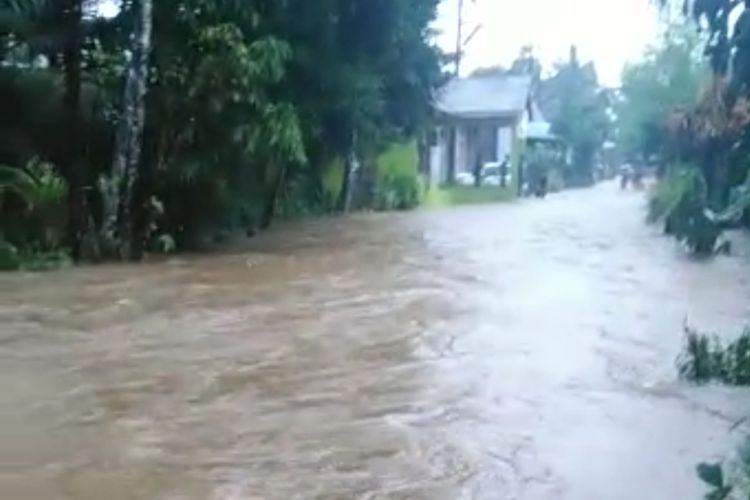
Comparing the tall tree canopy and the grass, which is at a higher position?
the tall tree canopy

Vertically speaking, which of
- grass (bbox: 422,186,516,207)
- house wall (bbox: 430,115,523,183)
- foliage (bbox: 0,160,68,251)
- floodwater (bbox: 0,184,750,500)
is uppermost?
house wall (bbox: 430,115,523,183)

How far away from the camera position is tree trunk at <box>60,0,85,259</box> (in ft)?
49.9

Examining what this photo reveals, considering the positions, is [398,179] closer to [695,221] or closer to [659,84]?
[659,84]

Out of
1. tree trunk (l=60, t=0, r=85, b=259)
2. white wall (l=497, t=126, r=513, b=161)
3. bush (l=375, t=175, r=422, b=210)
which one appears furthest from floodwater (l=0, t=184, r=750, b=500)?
white wall (l=497, t=126, r=513, b=161)

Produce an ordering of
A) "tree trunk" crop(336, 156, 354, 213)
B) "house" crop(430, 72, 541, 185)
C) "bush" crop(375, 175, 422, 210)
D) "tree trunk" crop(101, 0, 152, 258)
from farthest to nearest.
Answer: "house" crop(430, 72, 541, 185) < "bush" crop(375, 175, 422, 210) < "tree trunk" crop(336, 156, 354, 213) < "tree trunk" crop(101, 0, 152, 258)

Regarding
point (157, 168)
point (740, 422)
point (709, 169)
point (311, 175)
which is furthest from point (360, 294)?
point (311, 175)

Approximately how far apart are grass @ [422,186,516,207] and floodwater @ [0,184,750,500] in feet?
71.3

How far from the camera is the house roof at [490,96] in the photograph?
4709cm

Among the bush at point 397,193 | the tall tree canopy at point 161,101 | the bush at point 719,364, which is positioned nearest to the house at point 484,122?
the bush at point 397,193

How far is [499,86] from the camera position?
4916cm

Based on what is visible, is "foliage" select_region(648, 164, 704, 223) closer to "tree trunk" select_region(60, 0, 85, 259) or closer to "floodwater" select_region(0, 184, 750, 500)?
"floodwater" select_region(0, 184, 750, 500)

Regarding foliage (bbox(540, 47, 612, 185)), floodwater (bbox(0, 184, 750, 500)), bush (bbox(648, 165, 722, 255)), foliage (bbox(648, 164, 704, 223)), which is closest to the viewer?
floodwater (bbox(0, 184, 750, 500))

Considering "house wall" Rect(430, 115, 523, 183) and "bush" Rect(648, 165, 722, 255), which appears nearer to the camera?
"bush" Rect(648, 165, 722, 255)

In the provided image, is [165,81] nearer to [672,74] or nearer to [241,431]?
[241,431]
